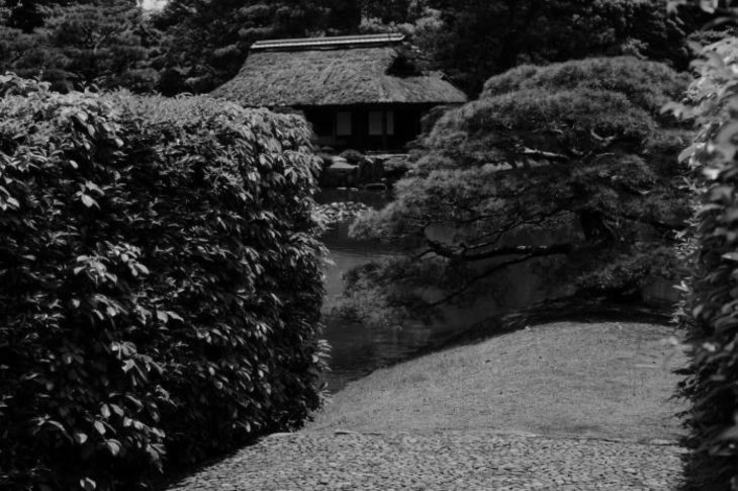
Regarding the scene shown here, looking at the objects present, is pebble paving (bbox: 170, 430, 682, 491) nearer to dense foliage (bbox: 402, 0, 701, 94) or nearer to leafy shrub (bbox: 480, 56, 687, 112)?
leafy shrub (bbox: 480, 56, 687, 112)

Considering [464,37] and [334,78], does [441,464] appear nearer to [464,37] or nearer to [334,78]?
[464,37]

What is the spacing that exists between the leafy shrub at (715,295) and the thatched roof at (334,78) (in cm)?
3212

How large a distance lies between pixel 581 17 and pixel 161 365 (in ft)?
96.1

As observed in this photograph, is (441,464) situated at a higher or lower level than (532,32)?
lower

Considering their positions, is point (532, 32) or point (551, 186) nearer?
point (551, 186)

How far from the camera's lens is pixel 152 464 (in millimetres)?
5379

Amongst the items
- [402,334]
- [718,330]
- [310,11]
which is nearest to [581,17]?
[310,11]

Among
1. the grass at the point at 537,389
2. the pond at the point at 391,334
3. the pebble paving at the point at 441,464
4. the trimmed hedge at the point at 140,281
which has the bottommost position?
the pond at the point at 391,334

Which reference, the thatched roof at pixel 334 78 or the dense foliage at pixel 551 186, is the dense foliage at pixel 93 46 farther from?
the dense foliage at pixel 551 186

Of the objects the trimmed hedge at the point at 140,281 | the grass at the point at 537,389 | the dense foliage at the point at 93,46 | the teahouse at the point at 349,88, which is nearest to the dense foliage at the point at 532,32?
the teahouse at the point at 349,88

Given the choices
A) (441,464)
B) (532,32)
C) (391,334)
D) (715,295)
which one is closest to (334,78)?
(532,32)

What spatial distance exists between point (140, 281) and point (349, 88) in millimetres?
32524

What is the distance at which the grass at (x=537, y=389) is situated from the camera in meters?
7.00

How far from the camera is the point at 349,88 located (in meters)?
37.1
